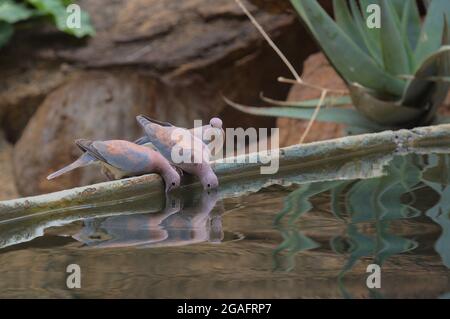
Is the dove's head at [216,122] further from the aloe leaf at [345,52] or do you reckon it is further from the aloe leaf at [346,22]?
the aloe leaf at [346,22]

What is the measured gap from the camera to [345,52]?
341 cm

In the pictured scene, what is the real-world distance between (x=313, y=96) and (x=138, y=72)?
3.55ft

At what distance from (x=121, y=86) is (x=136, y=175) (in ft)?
9.44

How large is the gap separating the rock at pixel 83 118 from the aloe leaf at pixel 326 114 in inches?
52.4

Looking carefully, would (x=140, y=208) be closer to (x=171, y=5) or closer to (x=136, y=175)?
(x=136, y=175)

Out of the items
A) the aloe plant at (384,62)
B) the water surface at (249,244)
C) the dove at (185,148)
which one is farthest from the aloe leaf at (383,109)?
the dove at (185,148)

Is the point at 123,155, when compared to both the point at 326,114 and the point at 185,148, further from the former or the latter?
the point at 326,114

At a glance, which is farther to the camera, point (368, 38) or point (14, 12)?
point (14, 12)

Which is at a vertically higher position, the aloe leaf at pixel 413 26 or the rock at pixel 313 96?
the aloe leaf at pixel 413 26

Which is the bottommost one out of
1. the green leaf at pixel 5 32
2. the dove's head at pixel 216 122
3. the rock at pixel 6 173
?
the rock at pixel 6 173

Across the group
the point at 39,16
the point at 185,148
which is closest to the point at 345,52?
the point at 185,148

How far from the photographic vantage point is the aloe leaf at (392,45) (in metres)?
3.20

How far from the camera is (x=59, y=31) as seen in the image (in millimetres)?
4969
